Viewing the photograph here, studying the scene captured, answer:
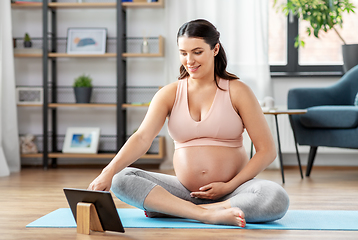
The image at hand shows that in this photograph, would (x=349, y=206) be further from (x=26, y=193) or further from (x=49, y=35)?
(x=49, y=35)

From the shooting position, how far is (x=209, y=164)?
154 cm

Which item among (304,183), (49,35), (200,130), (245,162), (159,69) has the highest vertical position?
(49,35)

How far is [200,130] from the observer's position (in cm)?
155

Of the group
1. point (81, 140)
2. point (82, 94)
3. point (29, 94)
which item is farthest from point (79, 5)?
point (81, 140)

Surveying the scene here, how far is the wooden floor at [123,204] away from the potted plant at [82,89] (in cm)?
59

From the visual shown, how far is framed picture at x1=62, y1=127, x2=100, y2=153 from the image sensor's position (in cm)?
362

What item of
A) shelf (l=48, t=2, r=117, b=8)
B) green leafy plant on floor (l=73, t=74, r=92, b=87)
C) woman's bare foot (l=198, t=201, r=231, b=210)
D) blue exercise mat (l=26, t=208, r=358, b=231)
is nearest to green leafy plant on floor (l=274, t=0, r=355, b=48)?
shelf (l=48, t=2, r=117, b=8)

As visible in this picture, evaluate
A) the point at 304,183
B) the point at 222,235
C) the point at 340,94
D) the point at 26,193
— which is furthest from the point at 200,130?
the point at 340,94

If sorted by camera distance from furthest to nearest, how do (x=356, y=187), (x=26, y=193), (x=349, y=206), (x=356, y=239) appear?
(x=356, y=187)
(x=26, y=193)
(x=349, y=206)
(x=356, y=239)

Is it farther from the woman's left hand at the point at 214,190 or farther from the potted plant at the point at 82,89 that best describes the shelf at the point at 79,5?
the woman's left hand at the point at 214,190

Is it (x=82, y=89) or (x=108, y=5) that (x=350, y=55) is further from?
(x=82, y=89)

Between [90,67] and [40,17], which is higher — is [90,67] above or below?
below

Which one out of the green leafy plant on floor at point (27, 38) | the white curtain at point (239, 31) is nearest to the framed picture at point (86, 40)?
the green leafy plant on floor at point (27, 38)

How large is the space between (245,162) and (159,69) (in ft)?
7.55
